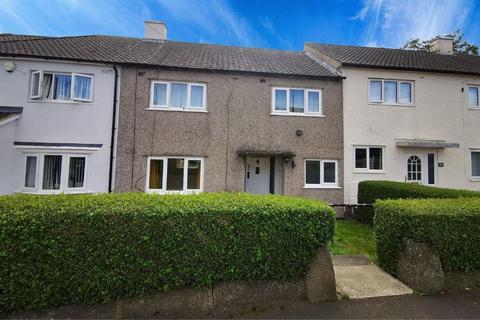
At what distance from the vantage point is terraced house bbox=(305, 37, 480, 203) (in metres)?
10.8

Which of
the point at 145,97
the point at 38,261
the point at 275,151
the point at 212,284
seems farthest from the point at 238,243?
the point at 145,97

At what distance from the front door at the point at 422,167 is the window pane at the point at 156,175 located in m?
10.7

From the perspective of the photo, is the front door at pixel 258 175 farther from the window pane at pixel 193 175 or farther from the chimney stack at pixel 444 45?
the chimney stack at pixel 444 45

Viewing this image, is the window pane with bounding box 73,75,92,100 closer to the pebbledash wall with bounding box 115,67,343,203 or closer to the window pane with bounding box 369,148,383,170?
the pebbledash wall with bounding box 115,67,343,203

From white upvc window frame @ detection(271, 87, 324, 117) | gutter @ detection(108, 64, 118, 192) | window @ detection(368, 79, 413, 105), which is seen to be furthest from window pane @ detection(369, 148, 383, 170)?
gutter @ detection(108, 64, 118, 192)

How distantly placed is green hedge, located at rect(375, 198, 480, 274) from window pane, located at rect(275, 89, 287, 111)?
22.6 ft

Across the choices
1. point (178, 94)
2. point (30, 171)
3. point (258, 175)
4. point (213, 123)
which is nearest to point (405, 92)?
point (258, 175)

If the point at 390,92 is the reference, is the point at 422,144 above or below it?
below

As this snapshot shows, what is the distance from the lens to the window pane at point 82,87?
31.4 ft

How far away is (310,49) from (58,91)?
1261cm

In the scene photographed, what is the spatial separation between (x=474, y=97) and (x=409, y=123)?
3869 millimetres

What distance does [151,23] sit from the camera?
14.0m

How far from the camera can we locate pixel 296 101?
423 inches

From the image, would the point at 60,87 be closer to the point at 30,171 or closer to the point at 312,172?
the point at 30,171
